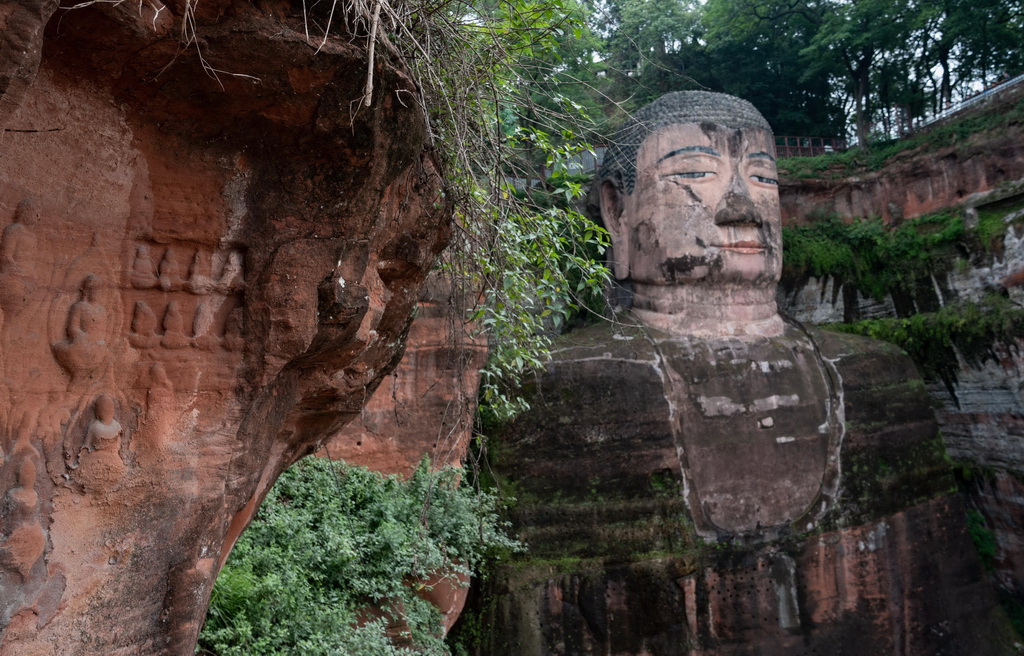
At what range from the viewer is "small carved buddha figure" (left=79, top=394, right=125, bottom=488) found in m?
2.33

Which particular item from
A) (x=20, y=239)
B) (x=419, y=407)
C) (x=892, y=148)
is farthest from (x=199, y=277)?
(x=892, y=148)

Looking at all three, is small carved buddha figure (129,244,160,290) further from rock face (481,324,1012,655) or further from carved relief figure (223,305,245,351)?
rock face (481,324,1012,655)

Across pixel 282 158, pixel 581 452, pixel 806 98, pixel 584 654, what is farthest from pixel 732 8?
pixel 282 158

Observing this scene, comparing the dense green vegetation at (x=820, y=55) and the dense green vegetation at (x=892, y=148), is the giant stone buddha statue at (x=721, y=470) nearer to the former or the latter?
the dense green vegetation at (x=892, y=148)

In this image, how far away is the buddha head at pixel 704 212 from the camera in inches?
318

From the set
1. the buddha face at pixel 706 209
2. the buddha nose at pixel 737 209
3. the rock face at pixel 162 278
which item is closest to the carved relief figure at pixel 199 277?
the rock face at pixel 162 278

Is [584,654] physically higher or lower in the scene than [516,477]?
lower

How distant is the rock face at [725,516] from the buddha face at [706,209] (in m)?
0.84

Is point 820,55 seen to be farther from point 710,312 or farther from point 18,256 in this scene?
point 18,256

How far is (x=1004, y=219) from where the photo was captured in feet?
29.9

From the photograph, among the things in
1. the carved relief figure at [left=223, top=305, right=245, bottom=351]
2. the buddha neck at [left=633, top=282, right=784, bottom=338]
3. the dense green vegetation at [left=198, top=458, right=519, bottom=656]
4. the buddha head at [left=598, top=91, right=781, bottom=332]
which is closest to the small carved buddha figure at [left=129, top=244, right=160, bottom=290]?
the carved relief figure at [left=223, top=305, right=245, bottom=351]

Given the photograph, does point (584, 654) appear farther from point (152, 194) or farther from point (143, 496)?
point (152, 194)

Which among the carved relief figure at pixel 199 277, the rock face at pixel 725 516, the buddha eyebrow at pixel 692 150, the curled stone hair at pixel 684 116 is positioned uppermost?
the curled stone hair at pixel 684 116

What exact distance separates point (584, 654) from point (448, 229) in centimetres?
449
